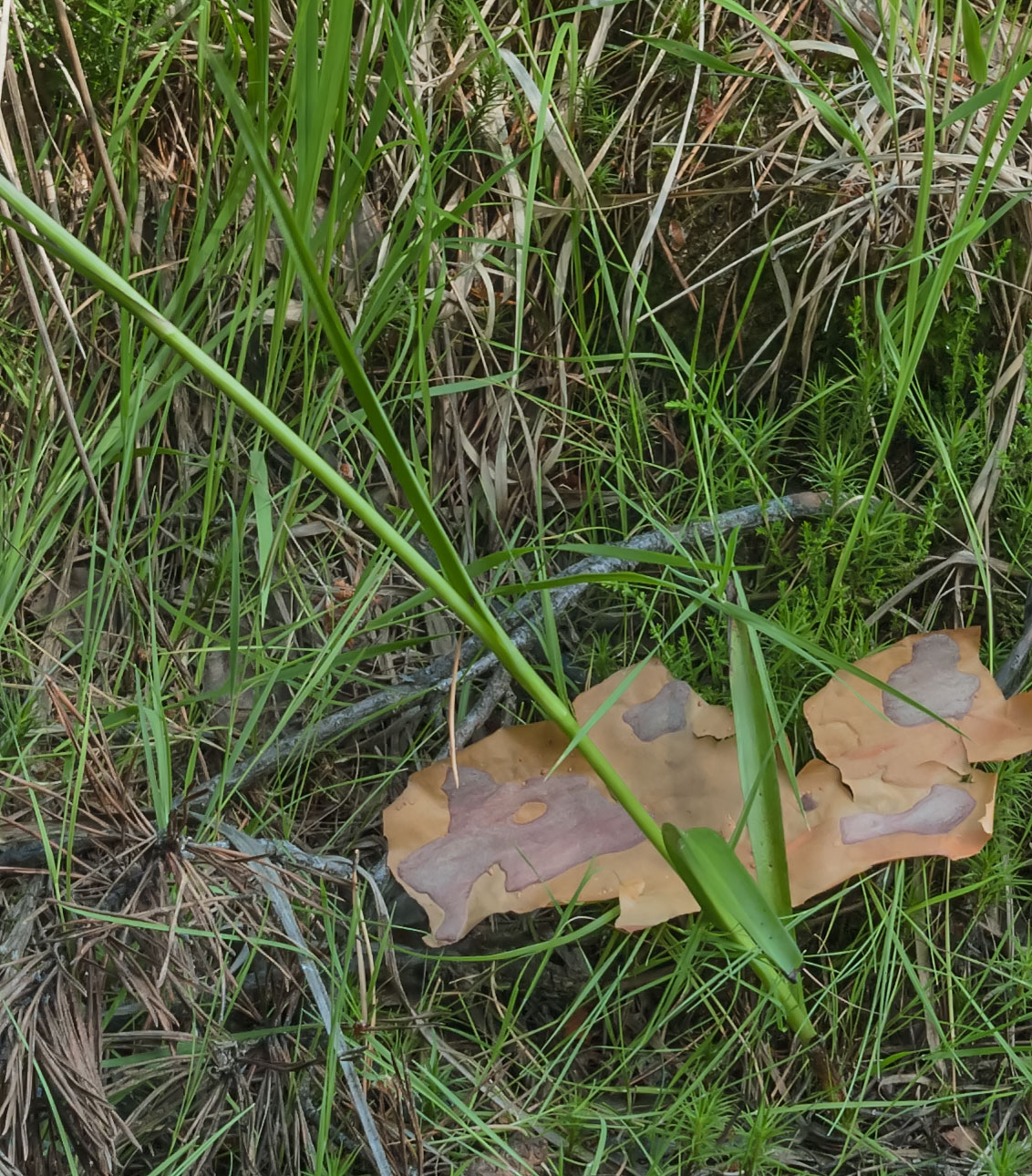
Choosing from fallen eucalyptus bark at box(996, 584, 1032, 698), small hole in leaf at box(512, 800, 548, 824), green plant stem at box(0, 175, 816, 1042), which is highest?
green plant stem at box(0, 175, 816, 1042)

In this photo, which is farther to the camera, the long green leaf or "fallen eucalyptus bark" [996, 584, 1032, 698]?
"fallen eucalyptus bark" [996, 584, 1032, 698]

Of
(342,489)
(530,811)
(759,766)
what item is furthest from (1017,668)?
(342,489)

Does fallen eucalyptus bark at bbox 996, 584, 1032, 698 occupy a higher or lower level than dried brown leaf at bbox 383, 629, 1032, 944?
higher

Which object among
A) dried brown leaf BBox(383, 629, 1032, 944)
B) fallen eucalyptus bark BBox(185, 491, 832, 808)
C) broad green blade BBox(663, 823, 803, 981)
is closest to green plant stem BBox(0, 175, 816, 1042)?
broad green blade BBox(663, 823, 803, 981)

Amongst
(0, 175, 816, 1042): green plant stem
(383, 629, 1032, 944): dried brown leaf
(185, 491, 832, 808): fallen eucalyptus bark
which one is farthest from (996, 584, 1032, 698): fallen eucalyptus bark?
(0, 175, 816, 1042): green plant stem

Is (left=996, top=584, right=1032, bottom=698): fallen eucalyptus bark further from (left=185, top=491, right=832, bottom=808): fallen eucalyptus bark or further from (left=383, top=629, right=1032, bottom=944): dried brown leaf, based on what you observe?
(left=185, top=491, right=832, bottom=808): fallen eucalyptus bark

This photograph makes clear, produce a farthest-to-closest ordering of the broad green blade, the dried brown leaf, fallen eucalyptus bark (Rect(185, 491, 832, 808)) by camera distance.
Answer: fallen eucalyptus bark (Rect(185, 491, 832, 808)) < the dried brown leaf < the broad green blade

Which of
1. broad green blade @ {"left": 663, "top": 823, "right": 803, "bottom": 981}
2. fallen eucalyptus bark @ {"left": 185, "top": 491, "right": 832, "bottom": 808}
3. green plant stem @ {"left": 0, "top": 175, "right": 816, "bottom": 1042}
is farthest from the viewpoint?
fallen eucalyptus bark @ {"left": 185, "top": 491, "right": 832, "bottom": 808}

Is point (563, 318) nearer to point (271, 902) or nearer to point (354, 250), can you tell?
point (354, 250)
